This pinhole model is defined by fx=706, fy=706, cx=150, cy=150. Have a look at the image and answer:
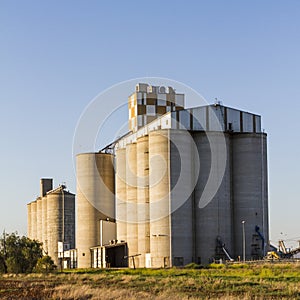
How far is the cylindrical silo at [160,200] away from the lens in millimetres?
79000

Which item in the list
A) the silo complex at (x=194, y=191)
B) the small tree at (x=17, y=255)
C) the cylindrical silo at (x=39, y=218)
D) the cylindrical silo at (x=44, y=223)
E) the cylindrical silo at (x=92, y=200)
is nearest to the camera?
the small tree at (x=17, y=255)

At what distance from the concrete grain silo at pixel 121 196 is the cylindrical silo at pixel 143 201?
6.14m

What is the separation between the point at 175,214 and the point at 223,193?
6.37 m

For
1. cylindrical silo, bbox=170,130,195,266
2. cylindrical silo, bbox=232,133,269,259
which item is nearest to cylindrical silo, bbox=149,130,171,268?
cylindrical silo, bbox=170,130,195,266

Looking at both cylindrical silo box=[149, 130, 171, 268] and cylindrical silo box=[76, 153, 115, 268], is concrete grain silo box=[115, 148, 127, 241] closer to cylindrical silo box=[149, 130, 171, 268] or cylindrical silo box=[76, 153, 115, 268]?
cylindrical silo box=[76, 153, 115, 268]

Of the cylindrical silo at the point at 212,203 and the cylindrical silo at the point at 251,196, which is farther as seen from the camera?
the cylindrical silo at the point at 251,196

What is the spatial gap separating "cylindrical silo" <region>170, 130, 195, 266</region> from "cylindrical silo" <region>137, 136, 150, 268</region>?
5.33 meters

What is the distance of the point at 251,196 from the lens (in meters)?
82.3

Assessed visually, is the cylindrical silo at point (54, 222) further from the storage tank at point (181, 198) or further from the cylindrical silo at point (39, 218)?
the storage tank at point (181, 198)

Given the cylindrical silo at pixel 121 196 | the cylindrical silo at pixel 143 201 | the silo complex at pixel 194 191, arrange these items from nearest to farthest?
the silo complex at pixel 194 191 < the cylindrical silo at pixel 143 201 < the cylindrical silo at pixel 121 196

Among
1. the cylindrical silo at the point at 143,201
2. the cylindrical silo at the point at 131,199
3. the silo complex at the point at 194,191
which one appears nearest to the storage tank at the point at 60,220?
the silo complex at the point at 194,191

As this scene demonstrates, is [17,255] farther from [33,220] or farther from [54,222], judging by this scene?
[33,220]

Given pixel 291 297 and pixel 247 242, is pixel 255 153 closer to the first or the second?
pixel 247 242

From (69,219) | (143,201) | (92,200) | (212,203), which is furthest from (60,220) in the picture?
(212,203)
